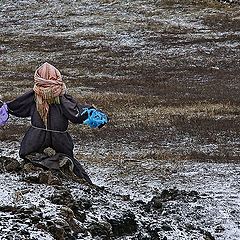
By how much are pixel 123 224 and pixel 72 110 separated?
2.29 meters

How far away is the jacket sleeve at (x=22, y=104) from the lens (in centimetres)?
1002

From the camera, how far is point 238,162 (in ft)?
46.7

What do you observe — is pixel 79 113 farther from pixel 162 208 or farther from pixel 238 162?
pixel 238 162

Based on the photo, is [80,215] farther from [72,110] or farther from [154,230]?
[72,110]

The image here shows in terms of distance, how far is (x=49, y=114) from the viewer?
9.95m

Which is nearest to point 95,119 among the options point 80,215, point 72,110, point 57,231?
point 72,110

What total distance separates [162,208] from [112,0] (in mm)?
42839

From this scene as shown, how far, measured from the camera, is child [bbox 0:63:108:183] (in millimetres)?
9672

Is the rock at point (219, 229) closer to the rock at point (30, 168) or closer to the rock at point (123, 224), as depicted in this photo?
the rock at point (123, 224)

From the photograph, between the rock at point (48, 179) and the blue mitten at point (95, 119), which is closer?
the rock at point (48, 179)

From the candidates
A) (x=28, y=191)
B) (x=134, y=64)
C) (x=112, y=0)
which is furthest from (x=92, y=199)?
(x=112, y=0)

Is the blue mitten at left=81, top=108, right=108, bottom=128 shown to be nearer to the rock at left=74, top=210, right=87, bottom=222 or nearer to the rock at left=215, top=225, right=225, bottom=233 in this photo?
the rock at left=74, top=210, right=87, bottom=222

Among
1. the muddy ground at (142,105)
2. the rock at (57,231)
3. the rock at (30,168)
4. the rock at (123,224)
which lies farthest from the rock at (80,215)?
the rock at (30,168)

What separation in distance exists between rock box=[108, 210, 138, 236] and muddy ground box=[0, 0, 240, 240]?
1.1 inches
